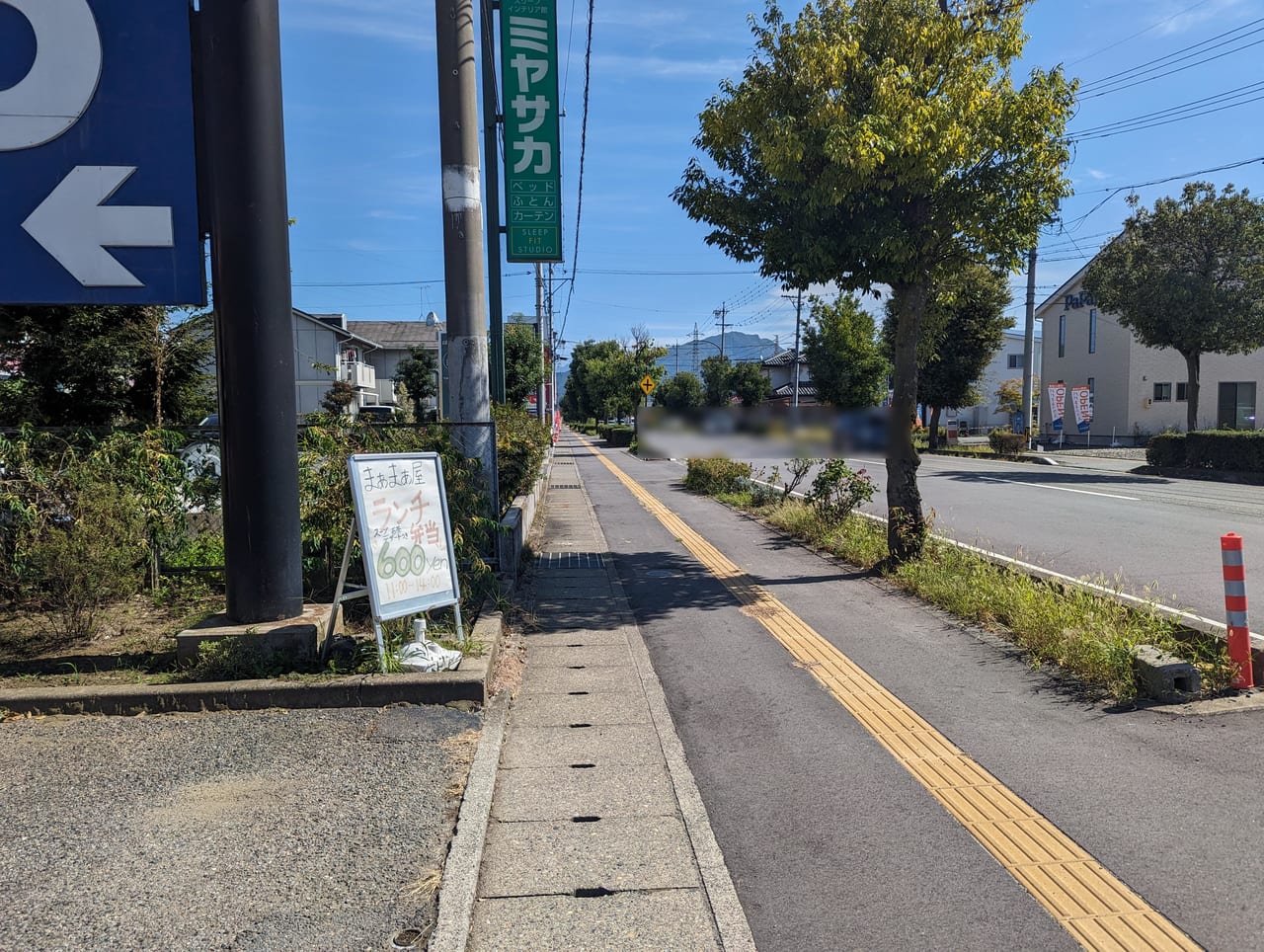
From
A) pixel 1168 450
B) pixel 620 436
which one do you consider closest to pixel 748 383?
pixel 620 436

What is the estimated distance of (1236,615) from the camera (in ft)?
18.0

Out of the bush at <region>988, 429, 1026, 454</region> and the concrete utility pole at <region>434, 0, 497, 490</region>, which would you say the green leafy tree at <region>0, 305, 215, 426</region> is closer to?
the concrete utility pole at <region>434, 0, 497, 490</region>

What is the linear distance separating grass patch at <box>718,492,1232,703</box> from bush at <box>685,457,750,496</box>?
29.3 ft

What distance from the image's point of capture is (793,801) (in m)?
4.06

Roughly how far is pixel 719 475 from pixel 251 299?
14.7 metres

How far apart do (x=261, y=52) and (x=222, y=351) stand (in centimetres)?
188

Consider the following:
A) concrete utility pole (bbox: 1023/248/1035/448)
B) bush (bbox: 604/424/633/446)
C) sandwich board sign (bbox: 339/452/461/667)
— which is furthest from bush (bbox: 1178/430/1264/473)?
bush (bbox: 604/424/633/446)

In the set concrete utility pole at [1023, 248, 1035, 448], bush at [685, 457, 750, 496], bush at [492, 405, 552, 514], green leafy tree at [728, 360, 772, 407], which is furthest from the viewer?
green leafy tree at [728, 360, 772, 407]

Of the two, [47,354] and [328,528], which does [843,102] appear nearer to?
[328,528]

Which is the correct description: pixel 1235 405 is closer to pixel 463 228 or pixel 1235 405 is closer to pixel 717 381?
pixel 717 381

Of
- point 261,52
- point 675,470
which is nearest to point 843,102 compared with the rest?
point 261,52

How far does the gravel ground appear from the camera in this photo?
303 cm

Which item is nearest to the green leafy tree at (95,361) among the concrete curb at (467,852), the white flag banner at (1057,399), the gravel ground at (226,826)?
the gravel ground at (226,826)

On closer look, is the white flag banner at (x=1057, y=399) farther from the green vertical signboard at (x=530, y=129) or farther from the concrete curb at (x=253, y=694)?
the concrete curb at (x=253, y=694)
